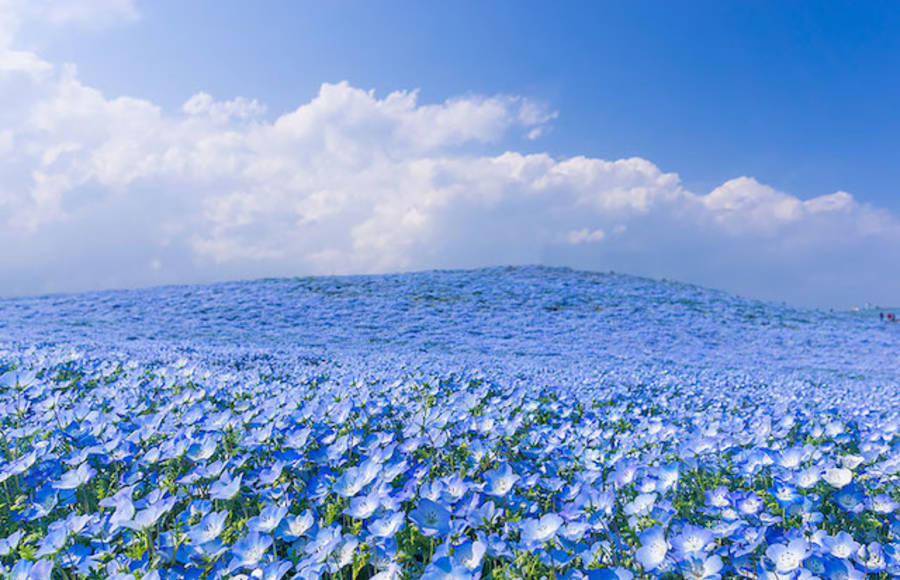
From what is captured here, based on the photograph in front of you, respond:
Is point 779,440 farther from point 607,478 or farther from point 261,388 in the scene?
point 261,388

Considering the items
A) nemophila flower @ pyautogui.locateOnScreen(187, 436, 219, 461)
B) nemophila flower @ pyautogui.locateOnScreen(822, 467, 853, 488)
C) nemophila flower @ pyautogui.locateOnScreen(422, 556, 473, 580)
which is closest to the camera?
nemophila flower @ pyautogui.locateOnScreen(422, 556, 473, 580)

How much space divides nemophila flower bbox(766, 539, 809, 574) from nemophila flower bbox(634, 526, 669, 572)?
35 cm

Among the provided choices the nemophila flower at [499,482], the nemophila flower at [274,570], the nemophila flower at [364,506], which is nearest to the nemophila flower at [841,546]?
the nemophila flower at [499,482]

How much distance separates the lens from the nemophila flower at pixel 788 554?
5.85 feet

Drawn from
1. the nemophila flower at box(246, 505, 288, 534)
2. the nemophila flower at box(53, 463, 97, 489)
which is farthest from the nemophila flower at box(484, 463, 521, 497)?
the nemophila flower at box(53, 463, 97, 489)

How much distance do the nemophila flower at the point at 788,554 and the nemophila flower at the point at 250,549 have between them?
1.68 metres

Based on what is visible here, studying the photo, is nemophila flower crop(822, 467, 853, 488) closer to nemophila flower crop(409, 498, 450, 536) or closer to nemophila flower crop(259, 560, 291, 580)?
nemophila flower crop(409, 498, 450, 536)

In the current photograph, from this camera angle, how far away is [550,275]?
3256cm

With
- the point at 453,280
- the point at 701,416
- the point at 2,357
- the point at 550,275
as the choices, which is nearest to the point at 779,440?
the point at 701,416

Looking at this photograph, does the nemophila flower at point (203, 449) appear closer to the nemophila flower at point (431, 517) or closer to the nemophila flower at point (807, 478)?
the nemophila flower at point (431, 517)

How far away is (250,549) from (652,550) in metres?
1.34

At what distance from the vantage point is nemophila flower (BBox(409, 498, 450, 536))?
77.4 inches

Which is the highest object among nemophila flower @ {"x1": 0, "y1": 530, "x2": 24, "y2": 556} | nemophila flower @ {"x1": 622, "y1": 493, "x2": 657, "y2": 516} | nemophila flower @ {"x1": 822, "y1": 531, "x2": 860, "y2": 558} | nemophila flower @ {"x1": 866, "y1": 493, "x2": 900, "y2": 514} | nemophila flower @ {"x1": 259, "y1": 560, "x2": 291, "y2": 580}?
nemophila flower @ {"x1": 622, "y1": 493, "x2": 657, "y2": 516}

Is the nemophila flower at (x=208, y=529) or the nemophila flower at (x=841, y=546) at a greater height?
the nemophila flower at (x=208, y=529)
